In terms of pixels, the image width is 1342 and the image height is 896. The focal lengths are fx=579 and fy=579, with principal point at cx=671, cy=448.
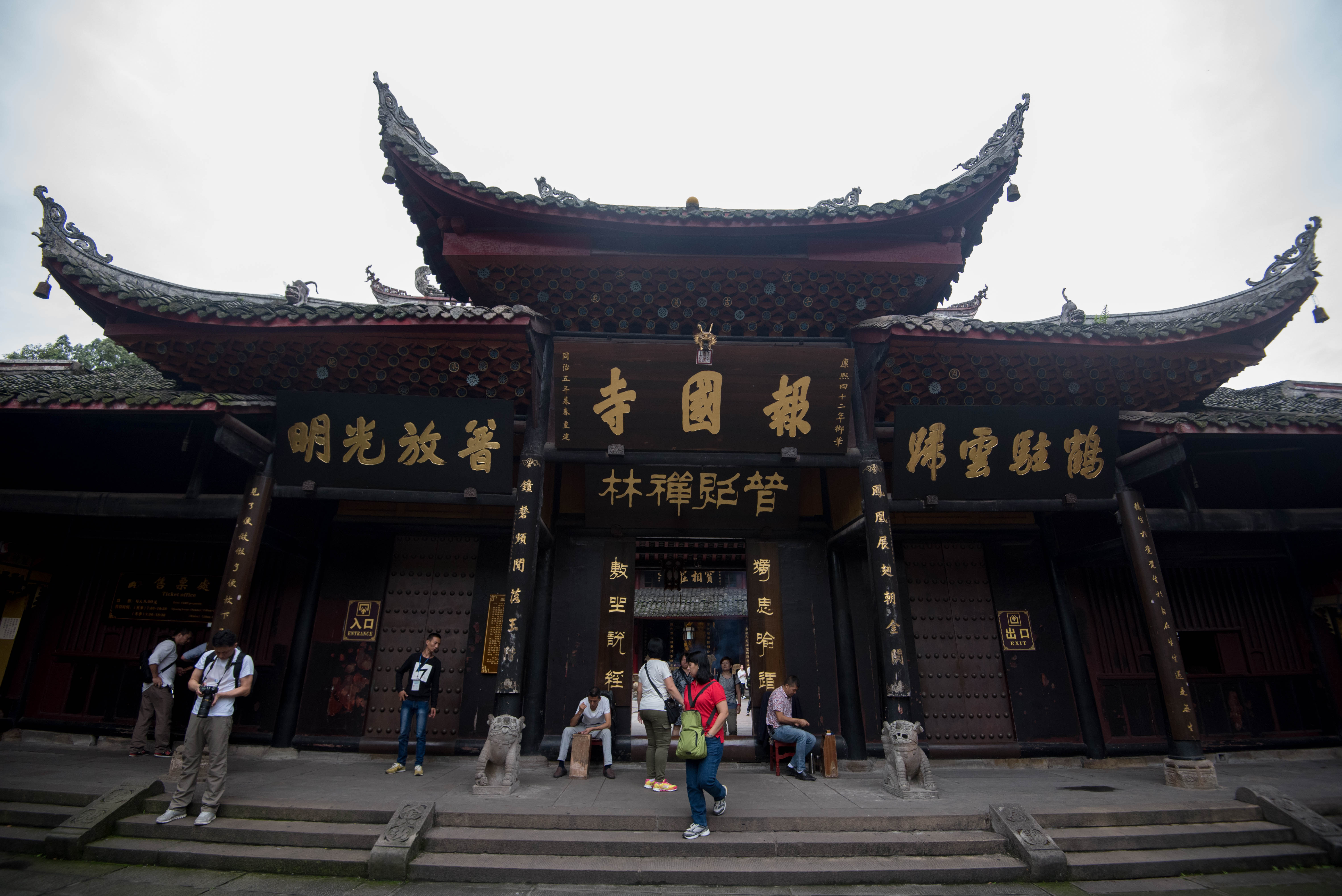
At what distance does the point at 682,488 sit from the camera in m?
8.02

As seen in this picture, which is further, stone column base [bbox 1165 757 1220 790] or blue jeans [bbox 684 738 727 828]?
stone column base [bbox 1165 757 1220 790]

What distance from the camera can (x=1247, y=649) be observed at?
811cm

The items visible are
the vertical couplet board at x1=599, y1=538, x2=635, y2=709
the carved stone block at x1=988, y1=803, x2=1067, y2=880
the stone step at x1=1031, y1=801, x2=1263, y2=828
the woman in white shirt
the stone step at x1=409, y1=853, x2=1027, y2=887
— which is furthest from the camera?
the vertical couplet board at x1=599, y1=538, x2=635, y2=709

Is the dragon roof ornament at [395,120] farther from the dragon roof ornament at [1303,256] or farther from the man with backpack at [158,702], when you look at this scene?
the dragon roof ornament at [1303,256]

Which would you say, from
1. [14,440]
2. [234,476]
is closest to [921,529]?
[234,476]

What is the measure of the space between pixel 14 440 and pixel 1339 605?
17.4 metres

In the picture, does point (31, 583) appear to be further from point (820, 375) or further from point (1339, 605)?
point (1339, 605)

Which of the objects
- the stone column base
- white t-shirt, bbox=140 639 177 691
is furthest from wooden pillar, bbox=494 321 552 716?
the stone column base

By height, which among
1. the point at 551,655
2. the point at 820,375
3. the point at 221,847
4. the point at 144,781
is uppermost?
the point at 820,375

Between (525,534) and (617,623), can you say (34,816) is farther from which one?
(617,623)

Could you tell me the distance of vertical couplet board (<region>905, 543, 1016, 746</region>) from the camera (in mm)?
7707

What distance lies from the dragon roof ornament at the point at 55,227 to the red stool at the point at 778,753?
378 inches

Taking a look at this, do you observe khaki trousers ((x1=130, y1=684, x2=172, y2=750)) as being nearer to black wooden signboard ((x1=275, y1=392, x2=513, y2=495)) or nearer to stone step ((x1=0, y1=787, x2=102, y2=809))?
stone step ((x1=0, y1=787, x2=102, y2=809))

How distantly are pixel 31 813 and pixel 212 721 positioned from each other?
1494 millimetres
